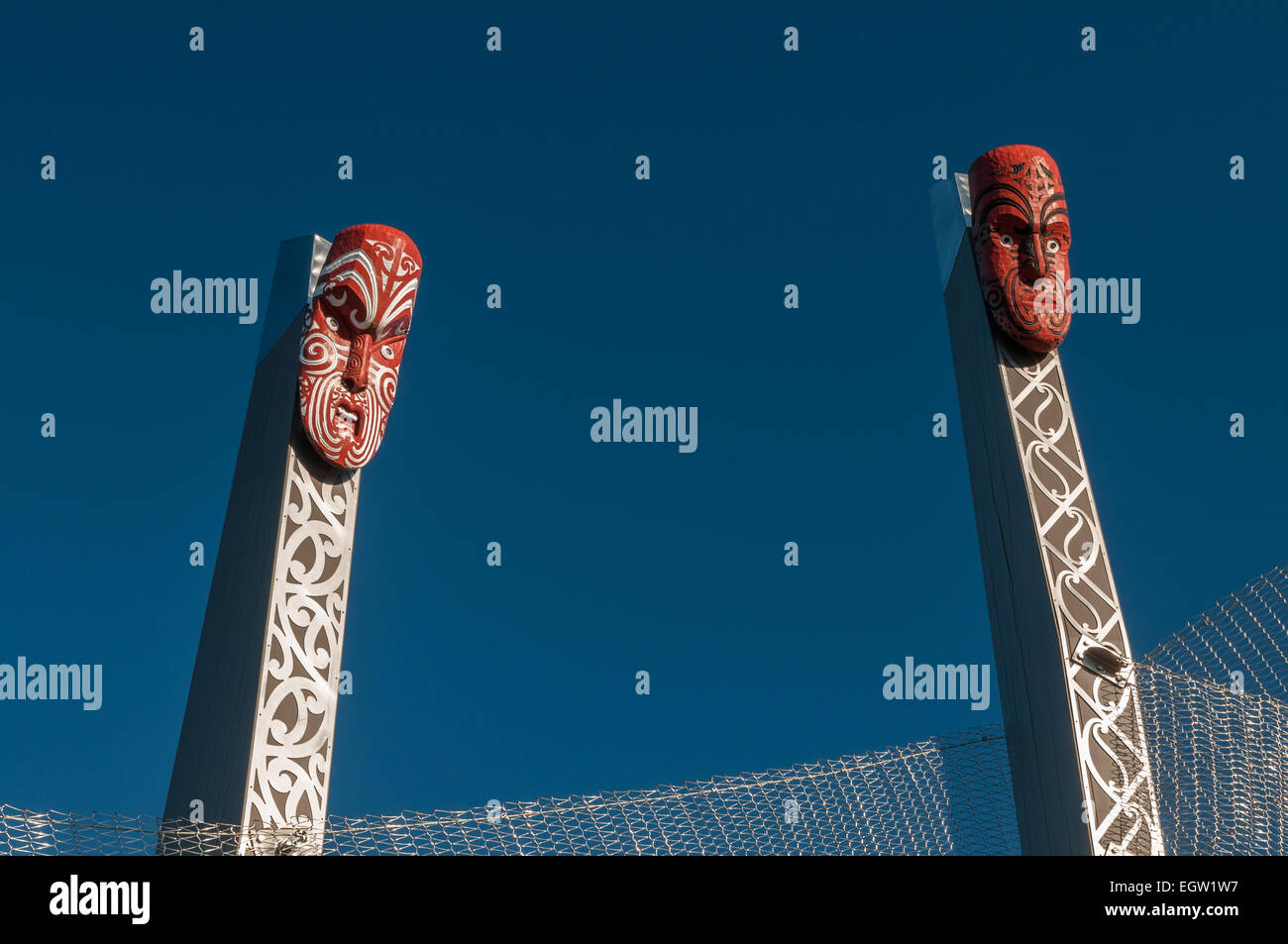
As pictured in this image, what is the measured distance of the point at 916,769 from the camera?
34.2 feet

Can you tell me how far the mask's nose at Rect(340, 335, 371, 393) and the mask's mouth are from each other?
0.53 ft

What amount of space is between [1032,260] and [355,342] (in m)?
4.54

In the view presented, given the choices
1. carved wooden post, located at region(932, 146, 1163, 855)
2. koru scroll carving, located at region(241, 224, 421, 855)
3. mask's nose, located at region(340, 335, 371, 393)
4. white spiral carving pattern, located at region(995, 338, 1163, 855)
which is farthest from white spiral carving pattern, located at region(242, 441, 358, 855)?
white spiral carving pattern, located at region(995, 338, 1163, 855)

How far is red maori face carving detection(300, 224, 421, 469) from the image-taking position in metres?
10.8

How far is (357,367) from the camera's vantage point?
10977mm

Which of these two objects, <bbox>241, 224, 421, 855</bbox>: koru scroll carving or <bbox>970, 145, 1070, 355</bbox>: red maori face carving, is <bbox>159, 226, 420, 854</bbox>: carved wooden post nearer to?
<bbox>241, 224, 421, 855</bbox>: koru scroll carving

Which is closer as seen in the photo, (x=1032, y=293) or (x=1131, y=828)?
(x=1131, y=828)
